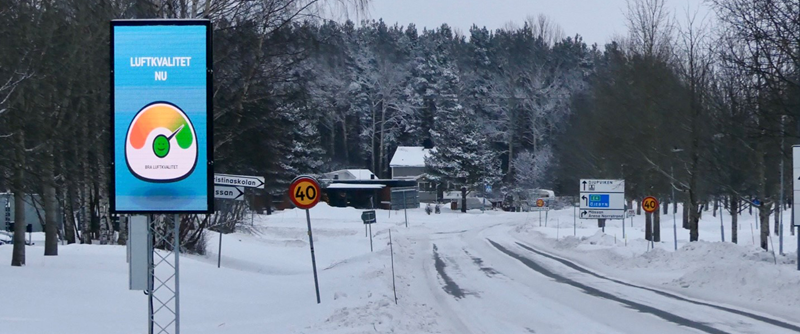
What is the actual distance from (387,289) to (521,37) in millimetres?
93802

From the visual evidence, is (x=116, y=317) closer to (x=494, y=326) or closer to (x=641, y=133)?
(x=494, y=326)

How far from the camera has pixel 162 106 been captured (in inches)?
374

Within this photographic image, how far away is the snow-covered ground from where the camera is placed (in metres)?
13.4

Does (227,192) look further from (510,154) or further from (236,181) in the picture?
(510,154)

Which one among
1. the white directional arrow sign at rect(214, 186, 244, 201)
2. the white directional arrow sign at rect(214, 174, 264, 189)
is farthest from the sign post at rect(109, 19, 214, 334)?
the white directional arrow sign at rect(214, 186, 244, 201)

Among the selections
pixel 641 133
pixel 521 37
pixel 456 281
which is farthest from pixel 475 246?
pixel 521 37

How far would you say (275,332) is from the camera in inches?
504

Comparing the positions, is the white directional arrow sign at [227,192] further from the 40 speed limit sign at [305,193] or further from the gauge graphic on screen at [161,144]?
the gauge graphic on screen at [161,144]

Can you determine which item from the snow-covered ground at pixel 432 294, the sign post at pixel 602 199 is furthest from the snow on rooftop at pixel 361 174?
the snow-covered ground at pixel 432 294

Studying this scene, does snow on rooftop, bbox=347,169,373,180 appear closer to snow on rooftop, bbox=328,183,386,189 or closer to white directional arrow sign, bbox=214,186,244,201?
snow on rooftop, bbox=328,183,386,189

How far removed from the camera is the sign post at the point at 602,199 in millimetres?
36406

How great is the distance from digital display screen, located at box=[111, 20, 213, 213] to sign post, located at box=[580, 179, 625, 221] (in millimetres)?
28683

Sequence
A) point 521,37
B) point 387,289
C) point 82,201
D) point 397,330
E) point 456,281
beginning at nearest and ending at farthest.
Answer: point 397,330 < point 387,289 < point 456,281 < point 82,201 < point 521,37

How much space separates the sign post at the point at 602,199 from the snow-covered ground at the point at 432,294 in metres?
3.86
